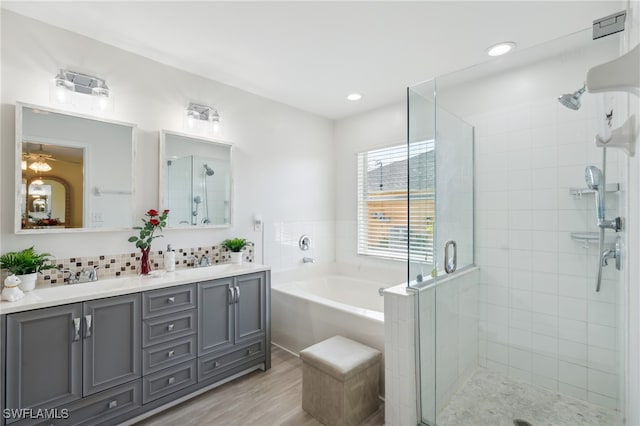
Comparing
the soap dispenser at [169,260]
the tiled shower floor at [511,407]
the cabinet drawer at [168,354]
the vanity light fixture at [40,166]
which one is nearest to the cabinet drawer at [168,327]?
the cabinet drawer at [168,354]

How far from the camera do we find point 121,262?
232cm

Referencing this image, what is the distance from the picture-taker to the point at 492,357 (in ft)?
7.06

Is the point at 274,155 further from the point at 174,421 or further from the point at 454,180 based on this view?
the point at 174,421

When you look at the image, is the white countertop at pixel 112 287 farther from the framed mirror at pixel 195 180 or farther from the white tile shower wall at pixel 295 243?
the white tile shower wall at pixel 295 243

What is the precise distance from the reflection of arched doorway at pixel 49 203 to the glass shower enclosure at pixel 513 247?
2334 mm

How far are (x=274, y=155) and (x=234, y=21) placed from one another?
157cm

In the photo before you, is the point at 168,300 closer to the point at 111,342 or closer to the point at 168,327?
the point at 168,327

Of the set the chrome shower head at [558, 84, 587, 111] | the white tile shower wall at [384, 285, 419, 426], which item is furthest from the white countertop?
the chrome shower head at [558, 84, 587, 111]

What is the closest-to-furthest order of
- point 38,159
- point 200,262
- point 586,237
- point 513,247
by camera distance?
point 586,237 < point 38,159 < point 513,247 < point 200,262

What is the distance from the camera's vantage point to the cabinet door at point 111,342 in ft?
5.74

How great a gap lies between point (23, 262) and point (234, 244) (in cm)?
142

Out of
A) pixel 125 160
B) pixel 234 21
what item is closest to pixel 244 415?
pixel 125 160

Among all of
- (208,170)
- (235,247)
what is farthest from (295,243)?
(208,170)

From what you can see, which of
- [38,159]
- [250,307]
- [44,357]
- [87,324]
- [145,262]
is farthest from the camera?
[250,307]
